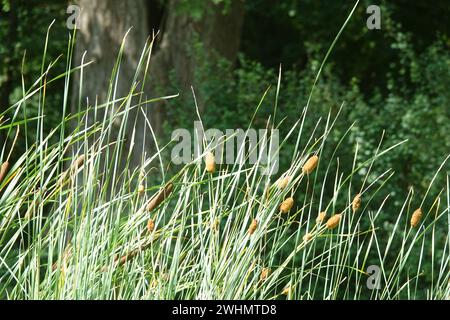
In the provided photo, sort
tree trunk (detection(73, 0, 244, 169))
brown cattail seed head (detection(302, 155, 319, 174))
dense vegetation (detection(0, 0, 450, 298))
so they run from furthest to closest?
tree trunk (detection(73, 0, 244, 169)) < dense vegetation (detection(0, 0, 450, 298)) < brown cattail seed head (detection(302, 155, 319, 174))

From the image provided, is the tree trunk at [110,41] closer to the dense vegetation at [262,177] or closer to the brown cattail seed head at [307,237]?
the dense vegetation at [262,177]

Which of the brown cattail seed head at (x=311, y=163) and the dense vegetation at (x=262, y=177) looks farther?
the dense vegetation at (x=262, y=177)

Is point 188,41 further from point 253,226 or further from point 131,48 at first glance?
point 253,226

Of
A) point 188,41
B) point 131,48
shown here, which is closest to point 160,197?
point 131,48

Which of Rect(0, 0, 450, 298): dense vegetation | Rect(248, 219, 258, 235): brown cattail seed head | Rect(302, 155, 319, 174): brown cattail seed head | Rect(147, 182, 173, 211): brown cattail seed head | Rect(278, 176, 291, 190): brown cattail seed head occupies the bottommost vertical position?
Rect(0, 0, 450, 298): dense vegetation

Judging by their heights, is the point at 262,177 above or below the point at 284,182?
below

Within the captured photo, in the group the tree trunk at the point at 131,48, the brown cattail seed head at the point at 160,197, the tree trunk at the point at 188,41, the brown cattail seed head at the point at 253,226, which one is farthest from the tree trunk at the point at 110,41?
the brown cattail seed head at the point at 253,226

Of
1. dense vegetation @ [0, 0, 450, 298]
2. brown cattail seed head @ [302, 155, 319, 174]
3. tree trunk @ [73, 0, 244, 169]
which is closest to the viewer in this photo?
brown cattail seed head @ [302, 155, 319, 174]

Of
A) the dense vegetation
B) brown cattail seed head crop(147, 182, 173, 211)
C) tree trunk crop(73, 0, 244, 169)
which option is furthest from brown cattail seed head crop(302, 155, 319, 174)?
tree trunk crop(73, 0, 244, 169)

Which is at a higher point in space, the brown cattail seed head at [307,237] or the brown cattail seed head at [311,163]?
the brown cattail seed head at [311,163]

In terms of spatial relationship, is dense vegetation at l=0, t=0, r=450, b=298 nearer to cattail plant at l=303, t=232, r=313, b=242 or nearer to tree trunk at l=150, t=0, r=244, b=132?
cattail plant at l=303, t=232, r=313, b=242

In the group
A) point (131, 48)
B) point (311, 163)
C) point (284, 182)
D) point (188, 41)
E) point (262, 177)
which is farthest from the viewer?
point (188, 41)

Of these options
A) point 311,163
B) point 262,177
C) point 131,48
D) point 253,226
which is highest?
point 311,163
